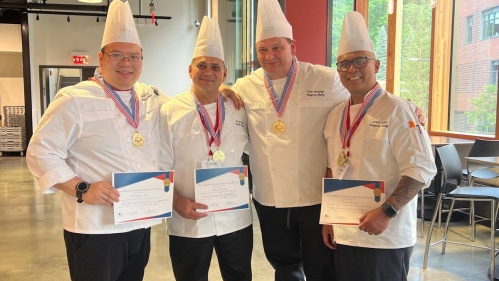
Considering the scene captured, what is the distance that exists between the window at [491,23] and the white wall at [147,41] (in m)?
8.20

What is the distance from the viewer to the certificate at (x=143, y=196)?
5.31 feet

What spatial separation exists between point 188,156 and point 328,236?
2.52 feet

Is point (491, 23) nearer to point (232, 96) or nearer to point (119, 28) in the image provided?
point (232, 96)

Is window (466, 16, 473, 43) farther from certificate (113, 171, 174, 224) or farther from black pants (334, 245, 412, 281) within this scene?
certificate (113, 171, 174, 224)

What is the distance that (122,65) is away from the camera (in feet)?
5.56

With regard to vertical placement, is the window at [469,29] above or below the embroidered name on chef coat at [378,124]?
above

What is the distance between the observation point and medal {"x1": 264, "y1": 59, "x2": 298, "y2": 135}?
6.70ft

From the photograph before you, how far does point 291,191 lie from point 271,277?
1.44 meters

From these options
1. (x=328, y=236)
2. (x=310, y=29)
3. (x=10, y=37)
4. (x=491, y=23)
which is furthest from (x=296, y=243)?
(x=10, y=37)

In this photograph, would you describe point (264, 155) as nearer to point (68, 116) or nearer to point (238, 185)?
point (238, 185)

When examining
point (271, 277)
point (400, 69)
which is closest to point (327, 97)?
point (271, 277)

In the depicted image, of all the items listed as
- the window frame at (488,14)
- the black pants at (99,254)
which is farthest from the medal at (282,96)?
the window frame at (488,14)

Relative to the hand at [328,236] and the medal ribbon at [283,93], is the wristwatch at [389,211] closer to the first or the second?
the hand at [328,236]

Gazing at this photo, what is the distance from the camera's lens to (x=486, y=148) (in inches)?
175
